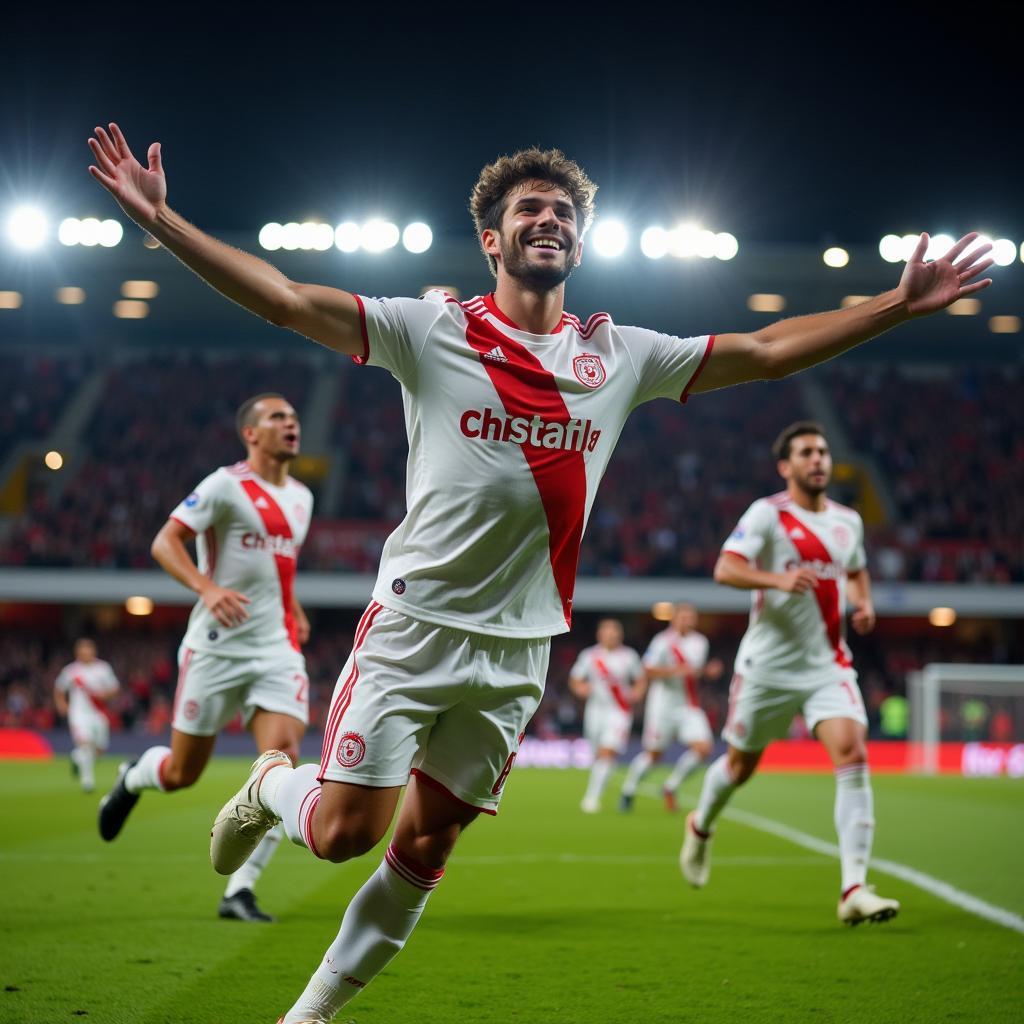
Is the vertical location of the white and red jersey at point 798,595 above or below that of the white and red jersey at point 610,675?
above

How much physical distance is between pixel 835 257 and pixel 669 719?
17.5 m

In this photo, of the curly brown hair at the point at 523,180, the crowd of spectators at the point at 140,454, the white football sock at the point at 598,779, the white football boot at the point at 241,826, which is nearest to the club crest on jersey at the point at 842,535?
the curly brown hair at the point at 523,180

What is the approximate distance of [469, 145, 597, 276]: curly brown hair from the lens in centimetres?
390

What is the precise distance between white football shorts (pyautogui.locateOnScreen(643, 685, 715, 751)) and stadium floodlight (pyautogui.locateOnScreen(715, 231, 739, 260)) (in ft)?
42.7

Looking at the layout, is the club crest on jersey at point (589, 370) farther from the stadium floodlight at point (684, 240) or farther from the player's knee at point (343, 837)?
the stadium floodlight at point (684, 240)

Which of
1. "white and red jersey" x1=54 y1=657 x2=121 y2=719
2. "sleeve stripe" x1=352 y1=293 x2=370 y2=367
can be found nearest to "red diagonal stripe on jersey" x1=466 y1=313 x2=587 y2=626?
"sleeve stripe" x1=352 y1=293 x2=370 y2=367

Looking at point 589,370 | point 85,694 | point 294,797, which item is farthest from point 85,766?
point 589,370

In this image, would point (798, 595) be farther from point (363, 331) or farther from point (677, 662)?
point (677, 662)

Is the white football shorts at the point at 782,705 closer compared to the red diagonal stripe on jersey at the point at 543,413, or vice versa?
the red diagonal stripe on jersey at the point at 543,413

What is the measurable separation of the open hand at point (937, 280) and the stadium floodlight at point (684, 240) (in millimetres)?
21712

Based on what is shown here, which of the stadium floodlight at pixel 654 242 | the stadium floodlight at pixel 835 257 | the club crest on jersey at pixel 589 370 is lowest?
the club crest on jersey at pixel 589 370

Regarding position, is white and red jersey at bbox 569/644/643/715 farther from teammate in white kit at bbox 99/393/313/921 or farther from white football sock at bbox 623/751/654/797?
teammate in white kit at bbox 99/393/313/921

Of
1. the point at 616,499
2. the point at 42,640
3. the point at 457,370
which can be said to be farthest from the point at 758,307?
the point at 457,370

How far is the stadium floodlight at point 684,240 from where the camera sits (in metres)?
25.3
